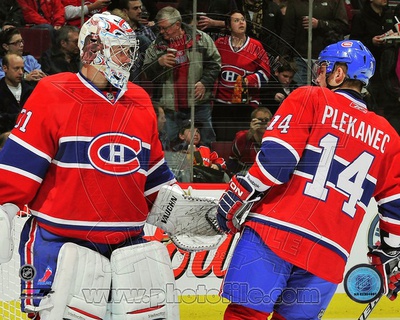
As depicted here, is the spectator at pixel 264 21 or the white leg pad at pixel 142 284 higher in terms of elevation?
the spectator at pixel 264 21

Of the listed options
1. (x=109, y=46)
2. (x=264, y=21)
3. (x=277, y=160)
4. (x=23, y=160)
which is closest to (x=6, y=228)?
(x=23, y=160)

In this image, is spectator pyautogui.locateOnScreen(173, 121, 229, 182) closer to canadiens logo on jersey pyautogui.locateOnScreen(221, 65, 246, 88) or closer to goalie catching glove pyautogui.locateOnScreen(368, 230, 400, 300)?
canadiens logo on jersey pyautogui.locateOnScreen(221, 65, 246, 88)

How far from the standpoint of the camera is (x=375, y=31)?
14.5 ft

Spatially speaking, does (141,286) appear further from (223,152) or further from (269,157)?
(223,152)

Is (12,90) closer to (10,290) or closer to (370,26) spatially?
(10,290)

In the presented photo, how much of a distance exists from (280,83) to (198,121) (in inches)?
14.5

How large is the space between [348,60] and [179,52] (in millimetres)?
717

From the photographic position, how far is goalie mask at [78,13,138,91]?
2.93 metres

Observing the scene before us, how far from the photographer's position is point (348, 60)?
3158 mm

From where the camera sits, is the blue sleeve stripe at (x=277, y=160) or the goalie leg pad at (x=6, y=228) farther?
the blue sleeve stripe at (x=277, y=160)

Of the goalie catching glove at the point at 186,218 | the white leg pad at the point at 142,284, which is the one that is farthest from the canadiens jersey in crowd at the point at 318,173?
the white leg pad at the point at 142,284

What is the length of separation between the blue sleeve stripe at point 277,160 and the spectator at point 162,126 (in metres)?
0.60

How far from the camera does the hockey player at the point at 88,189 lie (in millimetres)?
2836

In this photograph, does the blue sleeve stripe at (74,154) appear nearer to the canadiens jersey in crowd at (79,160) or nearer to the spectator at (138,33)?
the canadiens jersey in crowd at (79,160)
